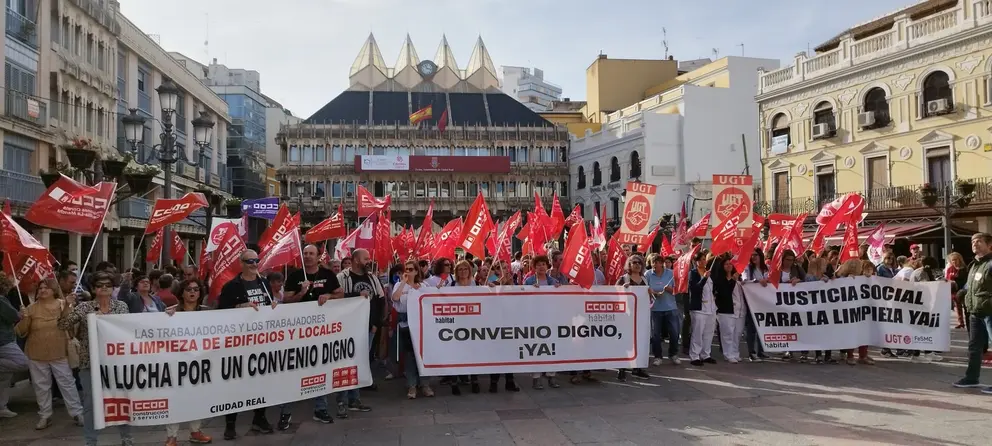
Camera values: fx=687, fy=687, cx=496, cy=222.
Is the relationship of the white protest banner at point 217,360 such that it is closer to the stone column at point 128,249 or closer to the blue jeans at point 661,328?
the blue jeans at point 661,328

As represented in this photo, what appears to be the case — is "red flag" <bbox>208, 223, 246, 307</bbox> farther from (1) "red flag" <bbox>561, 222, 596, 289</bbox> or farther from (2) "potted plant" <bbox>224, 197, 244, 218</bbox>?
(2) "potted plant" <bbox>224, 197, 244, 218</bbox>

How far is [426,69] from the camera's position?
6919 cm

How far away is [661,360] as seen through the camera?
34.4 feet

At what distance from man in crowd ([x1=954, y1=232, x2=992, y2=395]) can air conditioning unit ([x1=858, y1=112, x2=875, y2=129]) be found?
71.3ft

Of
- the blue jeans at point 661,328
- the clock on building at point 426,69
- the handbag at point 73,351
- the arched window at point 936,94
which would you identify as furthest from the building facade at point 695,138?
the handbag at point 73,351

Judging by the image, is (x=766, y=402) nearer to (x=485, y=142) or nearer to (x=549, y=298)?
(x=549, y=298)

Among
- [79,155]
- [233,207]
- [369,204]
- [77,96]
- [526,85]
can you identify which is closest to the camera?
[79,155]

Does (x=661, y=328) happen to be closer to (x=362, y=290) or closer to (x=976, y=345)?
(x=976, y=345)

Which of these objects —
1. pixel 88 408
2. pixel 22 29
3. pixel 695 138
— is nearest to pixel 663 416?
pixel 88 408

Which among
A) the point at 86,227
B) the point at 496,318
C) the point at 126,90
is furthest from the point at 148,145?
the point at 496,318

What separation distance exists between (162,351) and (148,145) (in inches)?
1163

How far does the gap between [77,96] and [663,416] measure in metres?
25.7

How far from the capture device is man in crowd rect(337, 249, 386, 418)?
7.92 metres

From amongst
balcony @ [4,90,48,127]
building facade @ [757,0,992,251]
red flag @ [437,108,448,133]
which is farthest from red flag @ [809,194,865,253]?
red flag @ [437,108,448,133]
